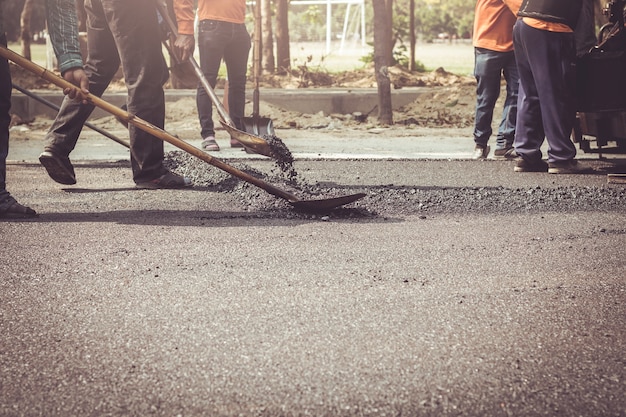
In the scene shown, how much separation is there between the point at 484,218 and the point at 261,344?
8.44ft

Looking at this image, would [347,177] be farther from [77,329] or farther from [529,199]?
[77,329]

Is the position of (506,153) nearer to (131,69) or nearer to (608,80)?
(608,80)

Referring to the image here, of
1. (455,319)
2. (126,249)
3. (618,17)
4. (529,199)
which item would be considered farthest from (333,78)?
(455,319)

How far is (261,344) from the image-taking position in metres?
2.92

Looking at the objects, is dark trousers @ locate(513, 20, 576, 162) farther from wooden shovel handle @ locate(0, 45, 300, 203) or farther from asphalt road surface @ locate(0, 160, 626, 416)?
wooden shovel handle @ locate(0, 45, 300, 203)

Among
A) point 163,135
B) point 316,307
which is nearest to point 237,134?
point 163,135

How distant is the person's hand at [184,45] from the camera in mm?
7039

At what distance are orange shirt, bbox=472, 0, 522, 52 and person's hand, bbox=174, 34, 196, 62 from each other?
250 centimetres

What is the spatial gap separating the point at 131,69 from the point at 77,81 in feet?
2.81

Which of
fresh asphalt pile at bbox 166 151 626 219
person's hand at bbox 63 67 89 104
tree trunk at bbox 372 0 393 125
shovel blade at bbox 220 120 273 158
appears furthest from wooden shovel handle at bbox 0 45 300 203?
tree trunk at bbox 372 0 393 125

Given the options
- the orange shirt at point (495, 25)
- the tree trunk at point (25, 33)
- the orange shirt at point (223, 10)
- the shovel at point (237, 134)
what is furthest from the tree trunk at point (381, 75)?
the tree trunk at point (25, 33)

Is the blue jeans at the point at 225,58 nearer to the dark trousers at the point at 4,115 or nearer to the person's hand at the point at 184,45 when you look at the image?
the person's hand at the point at 184,45

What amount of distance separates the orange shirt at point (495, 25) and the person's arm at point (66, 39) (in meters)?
3.84

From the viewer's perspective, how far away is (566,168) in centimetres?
704
